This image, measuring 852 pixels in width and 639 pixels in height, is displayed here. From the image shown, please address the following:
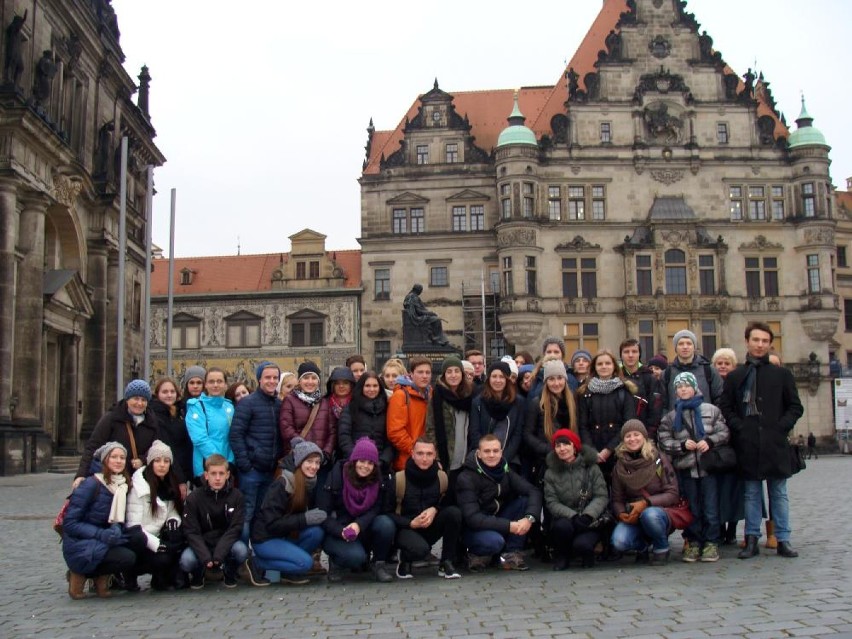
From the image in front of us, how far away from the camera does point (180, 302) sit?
152 feet

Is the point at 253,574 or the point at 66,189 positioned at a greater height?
the point at 66,189

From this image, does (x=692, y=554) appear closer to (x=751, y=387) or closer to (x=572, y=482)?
(x=572, y=482)

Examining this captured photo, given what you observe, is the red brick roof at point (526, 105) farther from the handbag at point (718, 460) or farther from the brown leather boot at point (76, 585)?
the brown leather boot at point (76, 585)

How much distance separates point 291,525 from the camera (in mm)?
8164

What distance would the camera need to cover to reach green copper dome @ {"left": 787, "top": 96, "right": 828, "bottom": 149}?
4400 cm

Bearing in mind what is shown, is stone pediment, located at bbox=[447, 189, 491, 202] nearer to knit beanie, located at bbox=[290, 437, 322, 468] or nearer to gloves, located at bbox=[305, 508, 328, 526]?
knit beanie, located at bbox=[290, 437, 322, 468]

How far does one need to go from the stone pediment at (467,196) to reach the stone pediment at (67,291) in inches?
827

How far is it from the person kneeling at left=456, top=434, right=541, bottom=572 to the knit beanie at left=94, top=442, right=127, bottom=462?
306 centimetres

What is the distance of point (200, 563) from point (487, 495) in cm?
265

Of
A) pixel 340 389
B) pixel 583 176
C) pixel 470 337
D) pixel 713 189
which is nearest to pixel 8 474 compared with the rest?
pixel 340 389

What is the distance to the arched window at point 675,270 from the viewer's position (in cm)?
4328

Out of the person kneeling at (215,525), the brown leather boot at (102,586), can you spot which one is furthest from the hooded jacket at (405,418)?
the brown leather boot at (102,586)

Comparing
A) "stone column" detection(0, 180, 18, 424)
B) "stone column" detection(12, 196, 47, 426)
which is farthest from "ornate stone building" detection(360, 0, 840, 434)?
"stone column" detection(0, 180, 18, 424)

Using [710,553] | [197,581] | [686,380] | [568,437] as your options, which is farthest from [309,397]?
[710,553]
